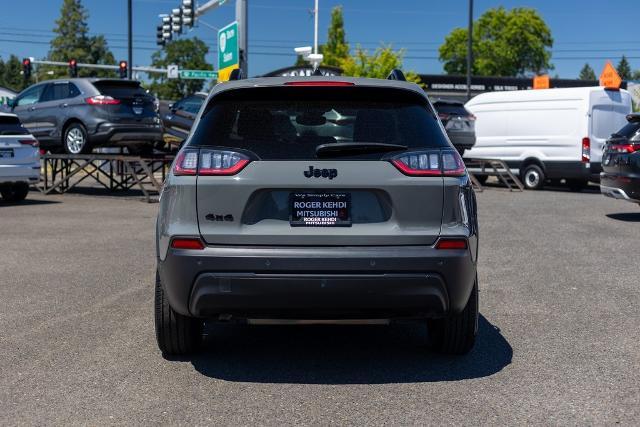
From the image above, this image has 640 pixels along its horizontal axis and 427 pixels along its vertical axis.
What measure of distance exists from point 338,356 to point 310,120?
154cm

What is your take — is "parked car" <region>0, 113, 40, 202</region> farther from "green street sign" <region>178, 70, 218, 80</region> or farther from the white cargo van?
"green street sign" <region>178, 70, 218, 80</region>

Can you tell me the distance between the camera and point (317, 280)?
4.40 meters

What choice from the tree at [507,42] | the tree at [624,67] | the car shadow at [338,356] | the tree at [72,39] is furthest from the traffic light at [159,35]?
the tree at [624,67]

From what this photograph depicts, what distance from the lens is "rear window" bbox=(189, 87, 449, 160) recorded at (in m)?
4.62

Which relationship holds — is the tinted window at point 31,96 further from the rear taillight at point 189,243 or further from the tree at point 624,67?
the tree at point 624,67

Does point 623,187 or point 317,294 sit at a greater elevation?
point 623,187

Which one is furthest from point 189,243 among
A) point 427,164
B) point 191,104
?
point 191,104

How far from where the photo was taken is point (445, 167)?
181 inches

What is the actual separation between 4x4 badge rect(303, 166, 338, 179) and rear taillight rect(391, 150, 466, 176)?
12.9 inches

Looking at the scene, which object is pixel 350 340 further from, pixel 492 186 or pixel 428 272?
pixel 492 186

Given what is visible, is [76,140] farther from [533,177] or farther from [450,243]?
[450,243]

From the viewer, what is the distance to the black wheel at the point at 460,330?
5035 millimetres

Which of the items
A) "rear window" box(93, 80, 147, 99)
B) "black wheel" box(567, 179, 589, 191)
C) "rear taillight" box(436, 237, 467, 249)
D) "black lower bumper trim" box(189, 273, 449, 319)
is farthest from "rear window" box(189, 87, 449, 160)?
"black wheel" box(567, 179, 589, 191)

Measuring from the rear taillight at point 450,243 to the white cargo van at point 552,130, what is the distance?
17748 mm
